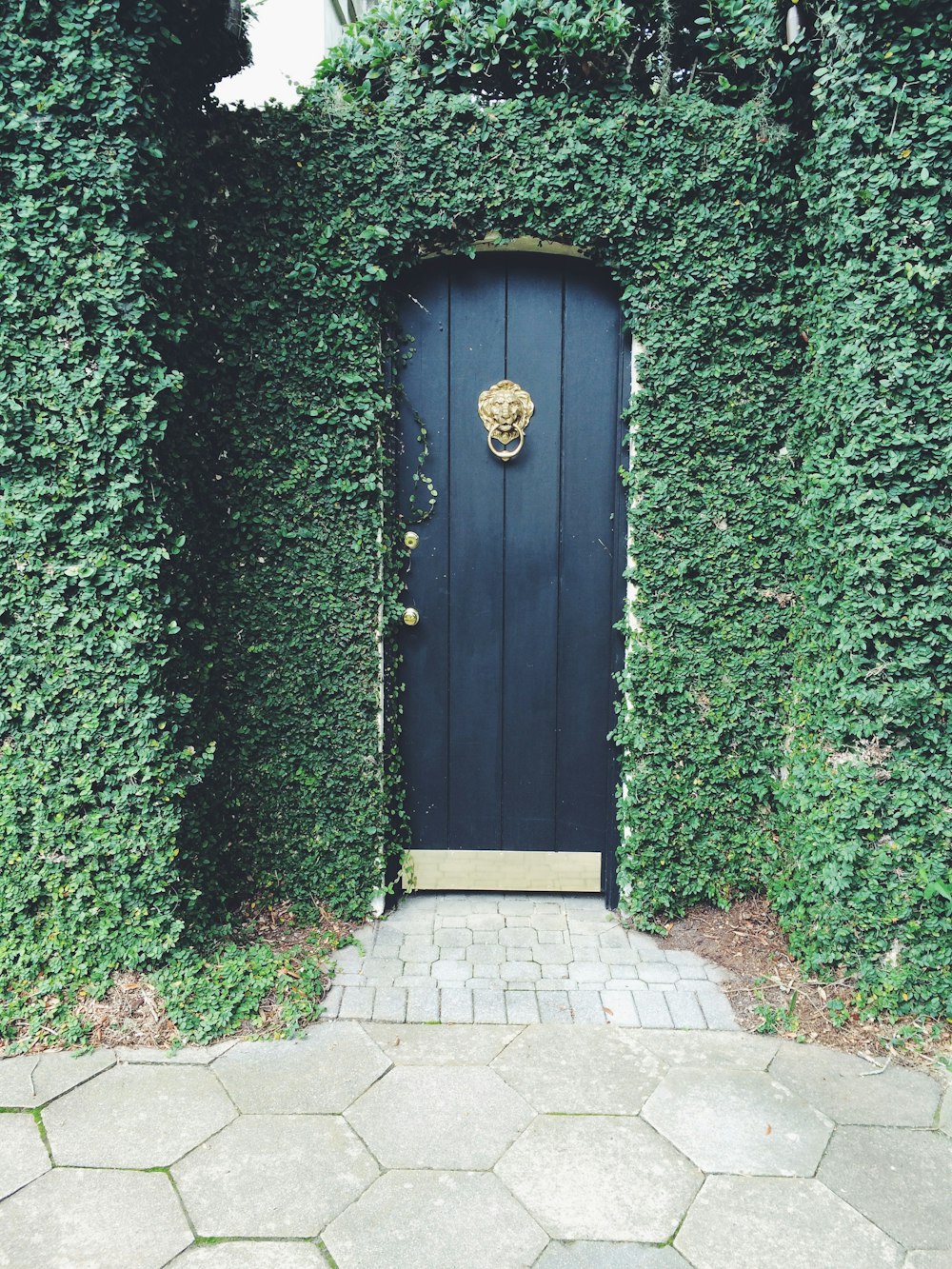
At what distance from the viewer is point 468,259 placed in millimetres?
3160

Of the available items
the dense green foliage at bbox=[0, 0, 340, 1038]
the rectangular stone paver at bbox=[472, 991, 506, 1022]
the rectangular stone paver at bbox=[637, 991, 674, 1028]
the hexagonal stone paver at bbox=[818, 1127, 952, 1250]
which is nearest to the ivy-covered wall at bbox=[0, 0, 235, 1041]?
the dense green foliage at bbox=[0, 0, 340, 1038]

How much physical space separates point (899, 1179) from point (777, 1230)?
413 mm

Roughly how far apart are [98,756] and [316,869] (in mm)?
1015

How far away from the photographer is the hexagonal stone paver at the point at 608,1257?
72.2 inches

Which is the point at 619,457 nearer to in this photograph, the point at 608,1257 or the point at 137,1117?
the point at 608,1257

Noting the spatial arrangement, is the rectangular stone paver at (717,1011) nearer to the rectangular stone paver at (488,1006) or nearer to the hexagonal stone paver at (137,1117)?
the rectangular stone paver at (488,1006)

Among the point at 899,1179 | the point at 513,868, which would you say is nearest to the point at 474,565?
the point at 513,868

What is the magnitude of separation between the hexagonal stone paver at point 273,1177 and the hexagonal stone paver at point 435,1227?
0.21 ft

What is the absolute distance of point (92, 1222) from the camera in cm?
194

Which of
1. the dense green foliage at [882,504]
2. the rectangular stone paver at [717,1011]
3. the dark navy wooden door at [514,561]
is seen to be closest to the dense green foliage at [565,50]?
the dense green foliage at [882,504]

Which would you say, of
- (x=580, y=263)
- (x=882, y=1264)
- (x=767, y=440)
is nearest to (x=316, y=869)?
(x=882, y=1264)

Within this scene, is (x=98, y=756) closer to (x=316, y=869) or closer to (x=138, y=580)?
(x=138, y=580)

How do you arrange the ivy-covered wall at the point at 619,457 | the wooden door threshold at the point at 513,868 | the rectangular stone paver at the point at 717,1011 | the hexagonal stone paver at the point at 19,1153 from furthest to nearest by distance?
the wooden door threshold at the point at 513,868 → the ivy-covered wall at the point at 619,457 → the rectangular stone paver at the point at 717,1011 → the hexagonal stone paver at the point at 19,1153

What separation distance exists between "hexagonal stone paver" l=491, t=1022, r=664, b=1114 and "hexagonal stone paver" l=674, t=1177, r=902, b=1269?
36 cm
